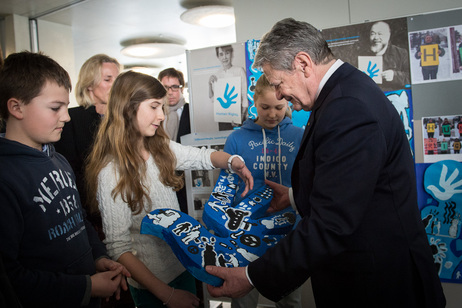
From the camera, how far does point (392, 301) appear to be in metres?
1.06

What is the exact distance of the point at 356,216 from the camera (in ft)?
3.22

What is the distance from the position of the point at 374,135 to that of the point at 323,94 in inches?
9.3

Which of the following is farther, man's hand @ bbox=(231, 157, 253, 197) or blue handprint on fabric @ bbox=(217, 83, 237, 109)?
blue handprint on fabric @ bbox=(217, 83, 237, 109)

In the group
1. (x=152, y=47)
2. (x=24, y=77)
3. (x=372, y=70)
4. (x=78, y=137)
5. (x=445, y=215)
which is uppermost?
(x=152, y=47)

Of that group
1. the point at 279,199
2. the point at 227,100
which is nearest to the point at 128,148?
the point at 279,199

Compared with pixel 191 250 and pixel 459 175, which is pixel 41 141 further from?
pixel 459 175

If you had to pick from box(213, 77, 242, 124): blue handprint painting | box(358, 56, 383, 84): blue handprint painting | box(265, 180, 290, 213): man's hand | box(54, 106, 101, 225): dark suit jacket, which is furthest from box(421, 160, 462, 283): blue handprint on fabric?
box(54, 106, 101, 225): dark suit jacket

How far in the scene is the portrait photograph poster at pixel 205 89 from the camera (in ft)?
8.41

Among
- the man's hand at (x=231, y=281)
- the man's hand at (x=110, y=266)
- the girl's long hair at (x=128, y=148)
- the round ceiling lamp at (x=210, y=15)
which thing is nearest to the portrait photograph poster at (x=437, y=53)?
the girl's long hair at (x=128, y=148)

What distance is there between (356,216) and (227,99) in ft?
5.68

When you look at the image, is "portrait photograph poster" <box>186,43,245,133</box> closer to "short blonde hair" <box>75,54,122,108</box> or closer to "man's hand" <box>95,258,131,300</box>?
"short blonde hair" <box>75,54,122,108</box>

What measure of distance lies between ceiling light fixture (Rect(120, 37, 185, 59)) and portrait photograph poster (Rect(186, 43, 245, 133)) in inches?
178

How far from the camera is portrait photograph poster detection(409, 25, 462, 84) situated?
203cm

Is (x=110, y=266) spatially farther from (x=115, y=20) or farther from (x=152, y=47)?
(x=152, y=47)
